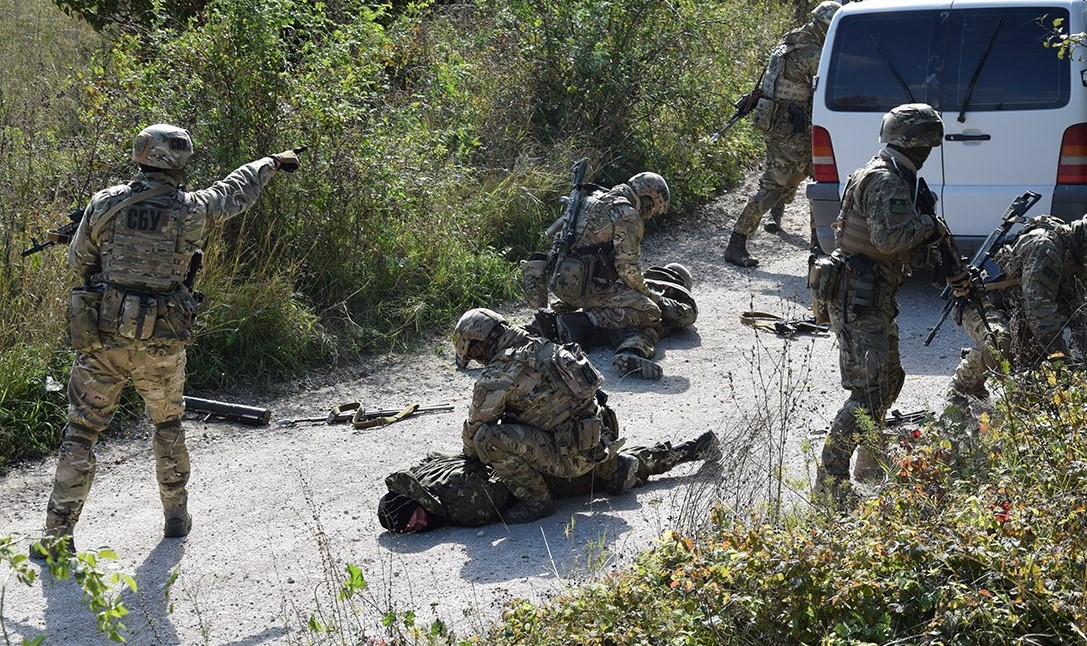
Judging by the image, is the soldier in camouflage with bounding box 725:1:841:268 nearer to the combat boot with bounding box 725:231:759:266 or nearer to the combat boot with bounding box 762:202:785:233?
the combat boot with bounding box 725:231:759:266

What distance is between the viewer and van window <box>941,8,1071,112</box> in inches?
316

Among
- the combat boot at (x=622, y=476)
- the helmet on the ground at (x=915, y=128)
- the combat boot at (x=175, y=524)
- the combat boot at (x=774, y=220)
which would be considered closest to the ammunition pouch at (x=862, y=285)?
the helmet on the ground at (x=915, y=128)

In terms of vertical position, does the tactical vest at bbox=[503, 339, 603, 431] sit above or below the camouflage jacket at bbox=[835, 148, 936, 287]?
below

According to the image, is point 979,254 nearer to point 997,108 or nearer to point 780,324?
point 997,108

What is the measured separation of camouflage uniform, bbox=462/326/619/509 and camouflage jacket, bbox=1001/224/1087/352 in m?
2.27

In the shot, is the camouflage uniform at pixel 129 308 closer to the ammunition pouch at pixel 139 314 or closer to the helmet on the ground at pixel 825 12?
the ammunition pouch at pixel 139 314

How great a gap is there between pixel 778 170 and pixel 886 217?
5204mm

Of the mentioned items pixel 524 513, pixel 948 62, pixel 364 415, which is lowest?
pixel 364 415

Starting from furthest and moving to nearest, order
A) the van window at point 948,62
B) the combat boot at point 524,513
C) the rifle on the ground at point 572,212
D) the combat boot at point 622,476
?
the rifle on the ground at point 572,212 < the van window at point 948,62 < the combat boot at point 622,476 < the combat boot at point 524,513

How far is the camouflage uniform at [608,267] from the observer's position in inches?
334

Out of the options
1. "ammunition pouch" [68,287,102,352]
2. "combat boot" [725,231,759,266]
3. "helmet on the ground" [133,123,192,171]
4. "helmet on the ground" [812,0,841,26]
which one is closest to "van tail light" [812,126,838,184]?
"helmet on the ground" [812,0,841,26]

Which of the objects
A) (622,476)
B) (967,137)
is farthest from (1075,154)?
(622,476)

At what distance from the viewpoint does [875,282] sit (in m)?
5.82

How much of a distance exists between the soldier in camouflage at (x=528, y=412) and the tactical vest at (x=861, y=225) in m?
1.41
